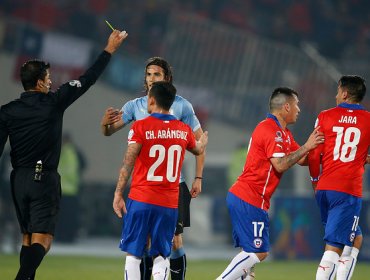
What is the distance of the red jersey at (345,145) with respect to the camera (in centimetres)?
821

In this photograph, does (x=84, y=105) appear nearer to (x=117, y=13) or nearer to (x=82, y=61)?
(x=82, y=61)

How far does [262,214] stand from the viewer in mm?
8094

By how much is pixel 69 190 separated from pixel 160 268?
9.44m

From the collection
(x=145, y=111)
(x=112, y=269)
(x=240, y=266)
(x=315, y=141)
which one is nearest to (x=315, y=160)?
(x=315, y=141)

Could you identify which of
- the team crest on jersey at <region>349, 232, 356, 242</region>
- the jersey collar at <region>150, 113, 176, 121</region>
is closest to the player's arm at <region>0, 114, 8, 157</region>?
the jersey collar at <region>150, 113, 176, 121</region>

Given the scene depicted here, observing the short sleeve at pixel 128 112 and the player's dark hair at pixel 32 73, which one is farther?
the short sleeve at pixel 128 112

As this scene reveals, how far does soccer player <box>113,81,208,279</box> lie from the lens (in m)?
7.32

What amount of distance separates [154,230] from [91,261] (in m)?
6.82

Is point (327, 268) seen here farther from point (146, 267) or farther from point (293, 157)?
point (146, 267)

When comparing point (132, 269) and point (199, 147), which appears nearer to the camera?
point (132, 269)

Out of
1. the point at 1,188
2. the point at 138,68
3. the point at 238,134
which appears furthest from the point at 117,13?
the point at 1,188

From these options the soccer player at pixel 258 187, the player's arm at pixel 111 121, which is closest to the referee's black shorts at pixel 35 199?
the player's arm at pixel 111 121

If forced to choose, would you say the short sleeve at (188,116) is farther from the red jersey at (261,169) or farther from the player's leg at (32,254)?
the player's leg at (32,254)

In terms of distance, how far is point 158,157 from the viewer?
7.34 m
